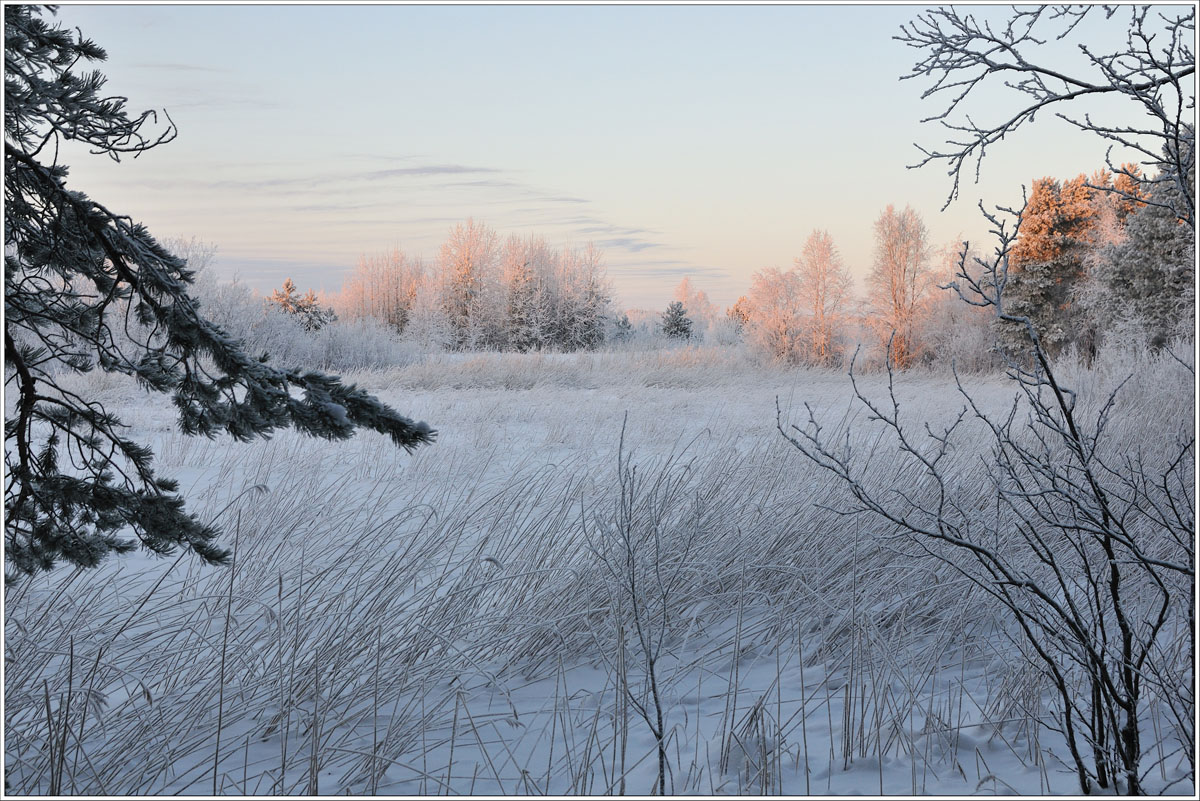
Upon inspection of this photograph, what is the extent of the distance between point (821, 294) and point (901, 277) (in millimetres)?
2059

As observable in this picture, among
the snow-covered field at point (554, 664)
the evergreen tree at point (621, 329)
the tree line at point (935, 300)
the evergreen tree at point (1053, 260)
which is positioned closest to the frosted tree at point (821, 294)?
the tree line at point (935, 300)

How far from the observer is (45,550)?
2.76 meters

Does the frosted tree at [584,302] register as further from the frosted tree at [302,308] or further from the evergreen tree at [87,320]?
the evergreen tree at [87,320]

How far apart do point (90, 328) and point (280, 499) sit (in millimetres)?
2145

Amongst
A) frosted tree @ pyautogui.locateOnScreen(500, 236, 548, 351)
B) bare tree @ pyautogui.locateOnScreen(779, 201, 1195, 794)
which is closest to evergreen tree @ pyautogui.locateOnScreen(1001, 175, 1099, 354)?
frosted tree @ pyautogui.locateOnScreen(500, 236, 548, 351)

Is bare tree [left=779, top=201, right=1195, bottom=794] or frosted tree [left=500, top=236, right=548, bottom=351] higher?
frosted tree [left=500, top=236, right=548, bottom=351]

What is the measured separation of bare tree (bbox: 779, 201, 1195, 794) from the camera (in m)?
2.02

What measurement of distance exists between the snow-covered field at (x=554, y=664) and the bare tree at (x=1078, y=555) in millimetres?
160

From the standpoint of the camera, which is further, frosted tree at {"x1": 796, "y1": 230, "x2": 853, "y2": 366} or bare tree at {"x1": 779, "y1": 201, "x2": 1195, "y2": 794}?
frosted tree at {"x1": 796, "y1": 230, "x2": 853, "y2": 366}

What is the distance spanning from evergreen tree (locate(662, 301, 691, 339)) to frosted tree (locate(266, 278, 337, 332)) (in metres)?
12.7

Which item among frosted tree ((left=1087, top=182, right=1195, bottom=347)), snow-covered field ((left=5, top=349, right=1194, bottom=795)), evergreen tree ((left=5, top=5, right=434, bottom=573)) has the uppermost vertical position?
frosted tree ((left=1087, top=182, right=1195, bottom=347))

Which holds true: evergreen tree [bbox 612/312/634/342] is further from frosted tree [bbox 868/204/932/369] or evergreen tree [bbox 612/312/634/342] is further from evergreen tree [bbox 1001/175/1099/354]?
evergreen tree [bbox 1001/175/1099/354]

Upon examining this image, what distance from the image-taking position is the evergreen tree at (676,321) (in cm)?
3222

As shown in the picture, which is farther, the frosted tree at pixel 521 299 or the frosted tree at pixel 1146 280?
the frosted tree at pixel 521 299
